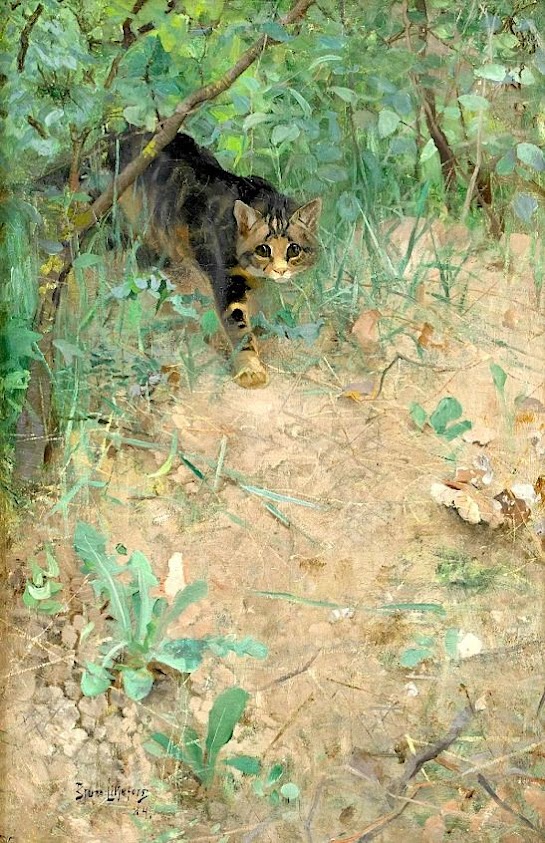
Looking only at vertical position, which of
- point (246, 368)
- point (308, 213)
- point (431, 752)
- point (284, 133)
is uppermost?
point (284, 133)

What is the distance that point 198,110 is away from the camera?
1.24 meters

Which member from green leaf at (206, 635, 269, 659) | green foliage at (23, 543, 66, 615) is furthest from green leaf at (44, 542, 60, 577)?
green leaf at (206, 635, 269, 659)

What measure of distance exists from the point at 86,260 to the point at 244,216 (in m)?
0.26

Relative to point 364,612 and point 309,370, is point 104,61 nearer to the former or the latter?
point 309,370

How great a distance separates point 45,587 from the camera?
4.07 feet

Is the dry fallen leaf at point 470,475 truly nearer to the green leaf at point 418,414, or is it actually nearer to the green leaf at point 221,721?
the green leaf at point 418,414

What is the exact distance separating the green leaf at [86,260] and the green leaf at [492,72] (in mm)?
687

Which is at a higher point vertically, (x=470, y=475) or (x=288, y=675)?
(x=470, y=475)

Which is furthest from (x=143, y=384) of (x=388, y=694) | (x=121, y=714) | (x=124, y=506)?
(x=388, y=694)

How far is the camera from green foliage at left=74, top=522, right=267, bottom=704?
4.06ft

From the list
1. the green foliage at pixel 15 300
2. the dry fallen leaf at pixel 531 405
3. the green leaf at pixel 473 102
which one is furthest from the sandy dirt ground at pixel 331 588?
the green leaf at pixel 473 102
